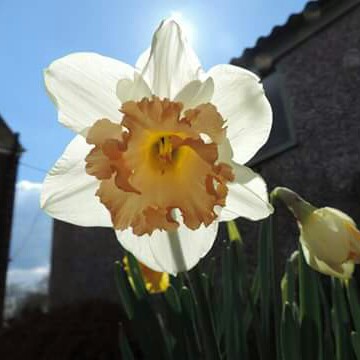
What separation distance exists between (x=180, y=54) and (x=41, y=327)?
109 inches

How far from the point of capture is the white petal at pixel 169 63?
0.69 meters

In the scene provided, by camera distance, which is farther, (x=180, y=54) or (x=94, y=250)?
(x=94, y=250)

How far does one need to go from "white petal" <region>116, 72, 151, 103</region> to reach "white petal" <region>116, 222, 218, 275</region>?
20 cm

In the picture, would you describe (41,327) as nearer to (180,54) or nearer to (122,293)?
(122,293)

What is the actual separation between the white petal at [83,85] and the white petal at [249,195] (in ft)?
0.71

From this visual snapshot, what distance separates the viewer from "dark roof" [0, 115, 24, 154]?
6367 millimetres

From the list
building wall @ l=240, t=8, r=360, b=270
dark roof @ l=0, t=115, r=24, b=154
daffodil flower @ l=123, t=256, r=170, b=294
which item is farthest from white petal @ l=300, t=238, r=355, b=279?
dark roof @ l=0, t=115, r=24, b=154

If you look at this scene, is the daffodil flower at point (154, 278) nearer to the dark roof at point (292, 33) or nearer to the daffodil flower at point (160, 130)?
the daffodil flower at point (160, 130)

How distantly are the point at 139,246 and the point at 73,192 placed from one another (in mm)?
131

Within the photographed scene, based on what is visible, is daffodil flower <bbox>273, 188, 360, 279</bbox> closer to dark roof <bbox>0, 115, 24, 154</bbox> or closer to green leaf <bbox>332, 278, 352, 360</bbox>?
green leaf <bbox>332, 278, 352, 360</bbox>

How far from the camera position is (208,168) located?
70 centimetres

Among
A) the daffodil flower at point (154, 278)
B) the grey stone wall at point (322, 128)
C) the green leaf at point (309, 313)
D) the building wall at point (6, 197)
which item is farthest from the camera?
the building wall at point (6, 197)

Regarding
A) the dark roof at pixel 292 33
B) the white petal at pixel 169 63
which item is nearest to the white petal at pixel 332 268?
the white petal at pixel 169 63

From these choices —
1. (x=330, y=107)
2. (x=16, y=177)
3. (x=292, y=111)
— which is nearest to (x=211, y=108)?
(x=330, y=107)
